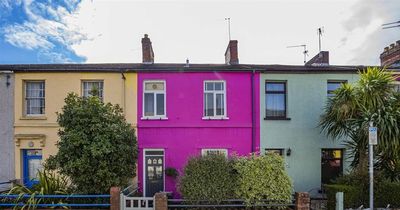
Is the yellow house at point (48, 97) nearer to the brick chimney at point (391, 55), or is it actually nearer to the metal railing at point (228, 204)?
the metal railing at point (228, 204)

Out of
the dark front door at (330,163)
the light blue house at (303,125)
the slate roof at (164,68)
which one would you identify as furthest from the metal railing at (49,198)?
the dark front door at (330,163)

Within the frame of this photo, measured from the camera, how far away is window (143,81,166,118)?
12.5 metres

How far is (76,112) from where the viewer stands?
31.0 ft

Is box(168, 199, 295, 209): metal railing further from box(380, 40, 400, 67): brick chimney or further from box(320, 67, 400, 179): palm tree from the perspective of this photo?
box(380, 40, 400, 67): brick chimney

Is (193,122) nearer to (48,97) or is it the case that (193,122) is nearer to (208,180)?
(208,180)

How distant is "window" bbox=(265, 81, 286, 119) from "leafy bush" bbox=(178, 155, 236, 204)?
4.52 metres

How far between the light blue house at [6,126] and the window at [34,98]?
58 cm

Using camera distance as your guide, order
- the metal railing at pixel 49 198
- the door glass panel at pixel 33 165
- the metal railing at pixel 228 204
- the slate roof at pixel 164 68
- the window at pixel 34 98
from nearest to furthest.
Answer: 1. the metal railing at pixel 228 204
2. the metal railing at pixel 49 198
3. the slate roof at pixel 164 68
4. the door glass panel at pixel 33 165
5. the window at pixel 34 98

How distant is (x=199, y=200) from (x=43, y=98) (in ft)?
28.3

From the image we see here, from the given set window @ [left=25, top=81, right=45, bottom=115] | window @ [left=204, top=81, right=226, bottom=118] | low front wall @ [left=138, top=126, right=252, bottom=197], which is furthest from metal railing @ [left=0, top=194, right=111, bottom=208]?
window @ [left=204, top=81, right=226, bottom=118]

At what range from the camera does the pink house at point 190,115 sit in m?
12.2

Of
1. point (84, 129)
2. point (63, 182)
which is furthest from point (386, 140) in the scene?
point (63, 182)

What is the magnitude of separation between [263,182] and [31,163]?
10.2 meters

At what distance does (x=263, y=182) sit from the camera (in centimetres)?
889
